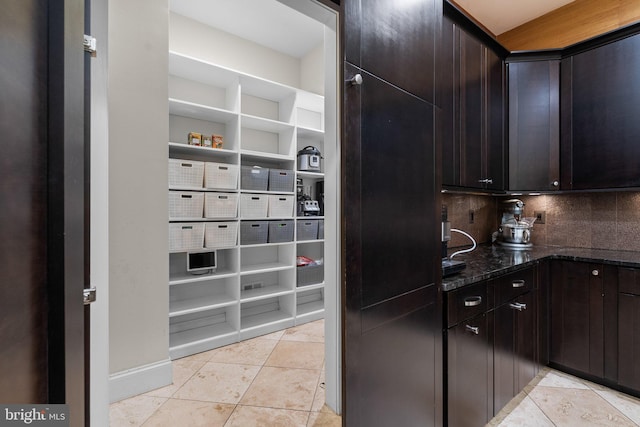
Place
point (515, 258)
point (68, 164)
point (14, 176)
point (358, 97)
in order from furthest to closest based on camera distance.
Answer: point (515, 258), point (358, 97), point (68, 164), point (14, 176)

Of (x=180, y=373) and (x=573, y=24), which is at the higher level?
(x=573, y=24)

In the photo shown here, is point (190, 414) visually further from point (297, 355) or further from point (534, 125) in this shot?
point (534, 125)

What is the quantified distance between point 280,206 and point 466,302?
79.1 inches

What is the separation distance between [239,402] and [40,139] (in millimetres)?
1903

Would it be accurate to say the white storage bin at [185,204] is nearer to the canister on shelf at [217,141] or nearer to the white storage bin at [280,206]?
the canister on shelf at [217,141]

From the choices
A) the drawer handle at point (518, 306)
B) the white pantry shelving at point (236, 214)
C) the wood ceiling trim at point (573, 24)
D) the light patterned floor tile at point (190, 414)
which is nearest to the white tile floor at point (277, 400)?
the light patterned floor tile at point (190, 414)

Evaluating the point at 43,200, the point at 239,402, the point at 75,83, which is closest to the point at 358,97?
the point at 75,83

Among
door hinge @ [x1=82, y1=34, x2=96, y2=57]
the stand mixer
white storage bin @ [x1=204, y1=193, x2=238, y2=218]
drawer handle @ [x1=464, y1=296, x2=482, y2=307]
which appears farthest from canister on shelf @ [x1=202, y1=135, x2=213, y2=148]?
the stand mixer

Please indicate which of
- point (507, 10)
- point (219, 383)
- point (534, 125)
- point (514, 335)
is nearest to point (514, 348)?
point (514, 335)

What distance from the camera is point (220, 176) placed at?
2570 mm

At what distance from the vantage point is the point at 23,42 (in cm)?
43

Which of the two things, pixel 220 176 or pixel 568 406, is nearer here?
pixel 568 406

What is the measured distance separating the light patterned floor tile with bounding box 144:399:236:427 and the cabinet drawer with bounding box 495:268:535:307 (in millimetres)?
1765

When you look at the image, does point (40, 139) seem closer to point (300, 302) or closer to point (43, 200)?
point (43, 200)
